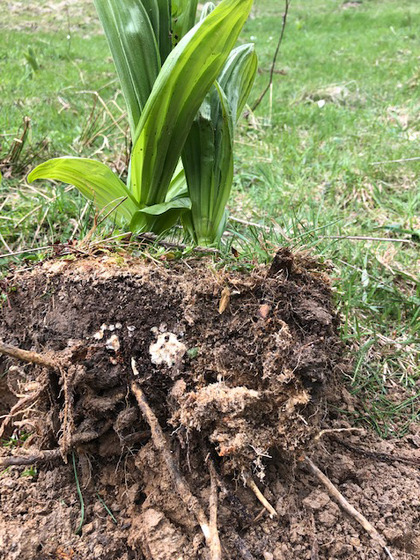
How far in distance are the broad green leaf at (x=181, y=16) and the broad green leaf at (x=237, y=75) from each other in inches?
7.0

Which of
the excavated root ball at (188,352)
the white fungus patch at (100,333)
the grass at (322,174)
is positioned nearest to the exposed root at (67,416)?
the excavated root ball at (188,352)

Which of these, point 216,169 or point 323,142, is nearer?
point 216,169

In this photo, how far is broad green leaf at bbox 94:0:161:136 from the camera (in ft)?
4.26

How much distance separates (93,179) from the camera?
1381 millimetres

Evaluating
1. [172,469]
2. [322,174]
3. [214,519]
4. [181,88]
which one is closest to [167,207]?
[181,88]

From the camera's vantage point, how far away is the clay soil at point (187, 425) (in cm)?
101

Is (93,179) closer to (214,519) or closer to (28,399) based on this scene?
Result: (28,399)

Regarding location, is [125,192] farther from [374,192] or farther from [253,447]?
[374,192]

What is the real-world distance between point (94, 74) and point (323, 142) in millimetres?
3017

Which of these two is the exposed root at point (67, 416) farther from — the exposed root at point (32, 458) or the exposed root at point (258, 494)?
the exposed root at point (258, 494)

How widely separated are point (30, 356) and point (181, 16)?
3.63ft

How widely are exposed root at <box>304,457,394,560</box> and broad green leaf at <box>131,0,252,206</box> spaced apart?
931 mm

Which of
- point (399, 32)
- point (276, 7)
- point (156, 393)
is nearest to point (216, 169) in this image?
point (156, 393)

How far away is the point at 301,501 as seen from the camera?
106 cm
